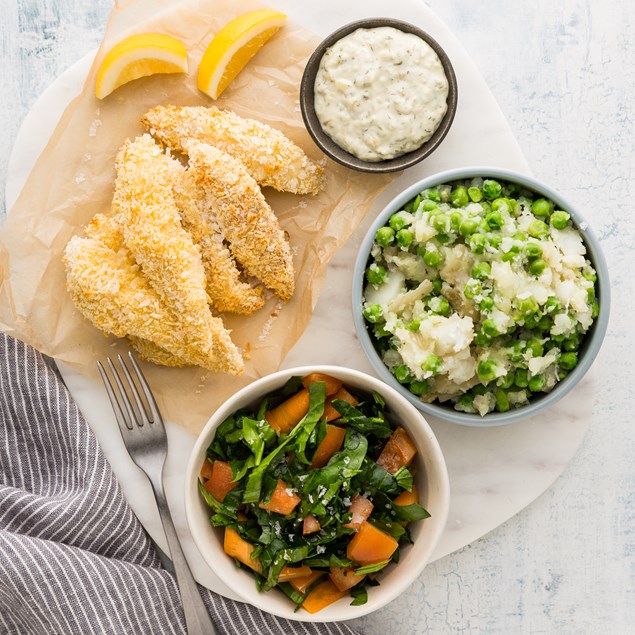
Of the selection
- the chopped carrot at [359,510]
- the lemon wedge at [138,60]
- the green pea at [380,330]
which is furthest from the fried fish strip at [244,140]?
the chopped carrot at [359,510]

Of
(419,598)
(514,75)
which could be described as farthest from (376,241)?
(419,598)

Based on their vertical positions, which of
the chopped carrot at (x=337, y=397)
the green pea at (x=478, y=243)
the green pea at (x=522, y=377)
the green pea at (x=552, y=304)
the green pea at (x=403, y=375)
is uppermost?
the green pea at (x=478, y=243)

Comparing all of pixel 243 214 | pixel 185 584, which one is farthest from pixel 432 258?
pixel 185 584

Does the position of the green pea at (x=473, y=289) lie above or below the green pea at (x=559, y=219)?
below

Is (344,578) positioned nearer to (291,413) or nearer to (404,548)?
(404,548)

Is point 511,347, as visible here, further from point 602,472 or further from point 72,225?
point 72,225

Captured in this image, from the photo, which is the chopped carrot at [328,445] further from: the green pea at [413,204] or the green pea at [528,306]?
the green pea at [413,204]
